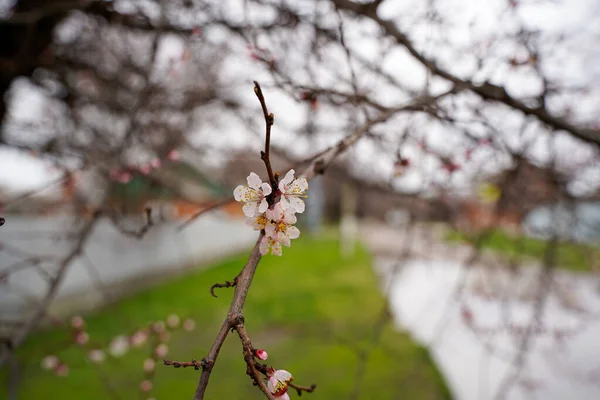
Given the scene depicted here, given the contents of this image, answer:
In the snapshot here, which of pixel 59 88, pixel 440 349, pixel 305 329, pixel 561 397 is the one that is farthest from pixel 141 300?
pixel 561 397

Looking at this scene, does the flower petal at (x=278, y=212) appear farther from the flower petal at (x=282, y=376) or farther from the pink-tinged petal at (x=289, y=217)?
the flower petal at (x=282, y=376)

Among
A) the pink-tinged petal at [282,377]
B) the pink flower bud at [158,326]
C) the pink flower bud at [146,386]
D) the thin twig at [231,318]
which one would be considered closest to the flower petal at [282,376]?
the pink-tinged petal at [282,377]

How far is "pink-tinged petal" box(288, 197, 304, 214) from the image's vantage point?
0.68m

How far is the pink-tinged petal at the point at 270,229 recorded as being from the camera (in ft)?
2.36

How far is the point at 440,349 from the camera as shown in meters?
4.77

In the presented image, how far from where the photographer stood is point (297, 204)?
0.69 metres

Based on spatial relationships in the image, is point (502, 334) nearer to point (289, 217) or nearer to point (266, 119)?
point (289, 217)

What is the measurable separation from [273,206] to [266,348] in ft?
13.5

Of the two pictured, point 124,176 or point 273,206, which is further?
point 124,176

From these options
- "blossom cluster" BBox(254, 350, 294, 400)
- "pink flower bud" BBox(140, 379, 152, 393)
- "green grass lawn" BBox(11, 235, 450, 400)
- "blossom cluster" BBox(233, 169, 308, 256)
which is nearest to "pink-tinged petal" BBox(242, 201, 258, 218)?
"blossom cluster" BBox(233, 169, 308, 256)

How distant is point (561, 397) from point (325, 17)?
3.70 m

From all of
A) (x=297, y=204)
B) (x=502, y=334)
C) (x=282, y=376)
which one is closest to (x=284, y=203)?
(x=297, y=204)

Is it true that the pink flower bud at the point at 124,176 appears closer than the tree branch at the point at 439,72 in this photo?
No

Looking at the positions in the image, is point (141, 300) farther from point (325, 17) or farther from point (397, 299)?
point (325, 17)
